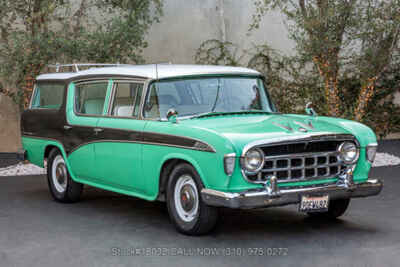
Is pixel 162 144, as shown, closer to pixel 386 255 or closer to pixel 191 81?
pixel 191 81

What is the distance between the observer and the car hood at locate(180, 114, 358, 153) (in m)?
6.17

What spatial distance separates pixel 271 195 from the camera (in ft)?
20.0

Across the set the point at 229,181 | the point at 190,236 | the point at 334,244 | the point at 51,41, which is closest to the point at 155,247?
the point at 190,236

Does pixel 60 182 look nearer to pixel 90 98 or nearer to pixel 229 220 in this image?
pixel 90 98

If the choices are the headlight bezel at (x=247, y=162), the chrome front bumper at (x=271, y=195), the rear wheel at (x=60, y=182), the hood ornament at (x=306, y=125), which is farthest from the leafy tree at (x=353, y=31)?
the headlight bezel at (x=247, y=162)

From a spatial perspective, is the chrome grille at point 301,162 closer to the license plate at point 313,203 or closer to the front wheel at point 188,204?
the license plate at point 313,203

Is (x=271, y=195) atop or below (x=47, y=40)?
below

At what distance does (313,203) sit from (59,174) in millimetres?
4115

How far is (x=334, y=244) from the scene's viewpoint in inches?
245

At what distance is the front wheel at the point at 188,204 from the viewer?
6406 millimetres

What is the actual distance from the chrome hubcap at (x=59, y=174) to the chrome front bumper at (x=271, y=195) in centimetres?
337

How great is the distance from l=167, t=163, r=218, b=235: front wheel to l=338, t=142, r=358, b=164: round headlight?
1.41 metres

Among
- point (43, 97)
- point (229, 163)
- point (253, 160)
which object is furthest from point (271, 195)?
point (43, 97)

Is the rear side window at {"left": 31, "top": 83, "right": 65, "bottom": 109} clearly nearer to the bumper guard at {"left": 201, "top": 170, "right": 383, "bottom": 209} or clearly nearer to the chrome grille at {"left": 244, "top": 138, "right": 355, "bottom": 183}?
the bumper guard at {"left": 201, "top": 170, "right": 383, "bottom": 209}
